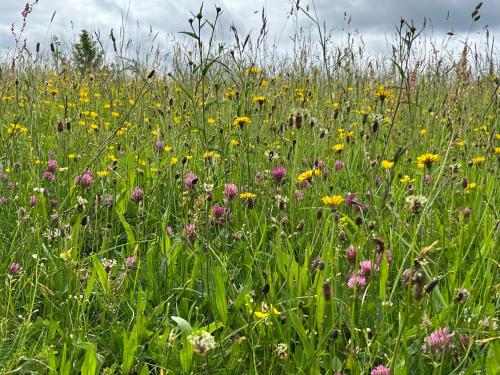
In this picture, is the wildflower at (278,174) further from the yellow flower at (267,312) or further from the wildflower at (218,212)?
the yellow flower at (267,312)

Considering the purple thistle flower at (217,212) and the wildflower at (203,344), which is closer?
the wildflower at (203,344)

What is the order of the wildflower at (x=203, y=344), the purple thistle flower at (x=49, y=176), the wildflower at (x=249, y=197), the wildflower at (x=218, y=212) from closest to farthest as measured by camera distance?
the wildflower at (x=203, y=344)
the wildflower at (x=218, y=212)
the wildflower at (x=249, y=197)
the purple thistle flower at (x=49, y=176)

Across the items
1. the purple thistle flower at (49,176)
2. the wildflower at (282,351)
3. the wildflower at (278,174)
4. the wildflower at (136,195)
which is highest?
the wildflower at (278,174)

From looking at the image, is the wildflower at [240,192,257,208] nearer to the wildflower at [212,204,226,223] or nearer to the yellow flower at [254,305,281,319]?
the wildflower at [212,204,226,223]

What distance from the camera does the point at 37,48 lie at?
2.41 metres

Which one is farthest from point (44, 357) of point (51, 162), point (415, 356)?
point (51, 162)

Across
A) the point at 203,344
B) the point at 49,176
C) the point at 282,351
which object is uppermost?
the point at 49,176

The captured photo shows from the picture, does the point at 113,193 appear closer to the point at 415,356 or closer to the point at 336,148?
the point at 336,148

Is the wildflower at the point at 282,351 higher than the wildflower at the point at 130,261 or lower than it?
lower

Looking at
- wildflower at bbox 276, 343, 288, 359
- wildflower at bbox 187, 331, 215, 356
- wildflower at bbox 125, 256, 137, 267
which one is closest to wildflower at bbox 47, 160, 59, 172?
wildflower at bbox 125, 256, 137, 267

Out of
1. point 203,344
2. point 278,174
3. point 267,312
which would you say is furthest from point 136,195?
point 203,344

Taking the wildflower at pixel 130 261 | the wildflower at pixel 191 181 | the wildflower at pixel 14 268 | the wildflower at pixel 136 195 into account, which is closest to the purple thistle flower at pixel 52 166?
the wildflower at pixel 136 195

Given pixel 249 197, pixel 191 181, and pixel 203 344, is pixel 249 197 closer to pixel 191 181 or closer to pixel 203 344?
pixel 191 181

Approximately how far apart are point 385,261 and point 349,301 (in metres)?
0.15
